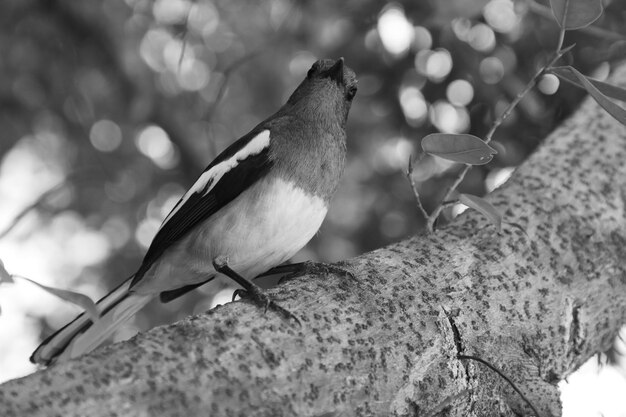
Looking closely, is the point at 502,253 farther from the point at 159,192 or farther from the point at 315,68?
the point at 159,192

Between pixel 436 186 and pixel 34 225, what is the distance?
331 centimetres

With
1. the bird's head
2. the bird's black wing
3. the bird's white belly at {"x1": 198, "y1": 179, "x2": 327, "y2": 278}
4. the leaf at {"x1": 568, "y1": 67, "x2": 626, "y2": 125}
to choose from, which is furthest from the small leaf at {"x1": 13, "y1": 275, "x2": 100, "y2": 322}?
the bird's head

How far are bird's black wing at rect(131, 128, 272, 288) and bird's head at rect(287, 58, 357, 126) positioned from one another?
0.31 metres

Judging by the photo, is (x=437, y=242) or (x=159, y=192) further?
(x=159, y=192)

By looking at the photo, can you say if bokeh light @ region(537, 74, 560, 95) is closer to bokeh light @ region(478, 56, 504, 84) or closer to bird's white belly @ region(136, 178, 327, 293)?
bokeh light @ region(478, 56, 504, 84)

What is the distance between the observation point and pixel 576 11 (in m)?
2.61

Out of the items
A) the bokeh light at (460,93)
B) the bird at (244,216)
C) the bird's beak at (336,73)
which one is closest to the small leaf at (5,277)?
the bird at (244,216)

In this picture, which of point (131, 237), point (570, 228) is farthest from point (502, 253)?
point (131, 237)

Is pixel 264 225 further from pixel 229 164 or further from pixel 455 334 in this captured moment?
pixel 455 334

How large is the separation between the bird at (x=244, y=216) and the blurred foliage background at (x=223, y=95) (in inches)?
29.8

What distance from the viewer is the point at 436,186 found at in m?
4.94

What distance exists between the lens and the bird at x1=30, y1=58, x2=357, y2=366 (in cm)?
302

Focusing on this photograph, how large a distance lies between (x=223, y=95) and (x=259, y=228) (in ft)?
9.97

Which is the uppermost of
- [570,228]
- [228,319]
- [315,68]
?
[315,68]
